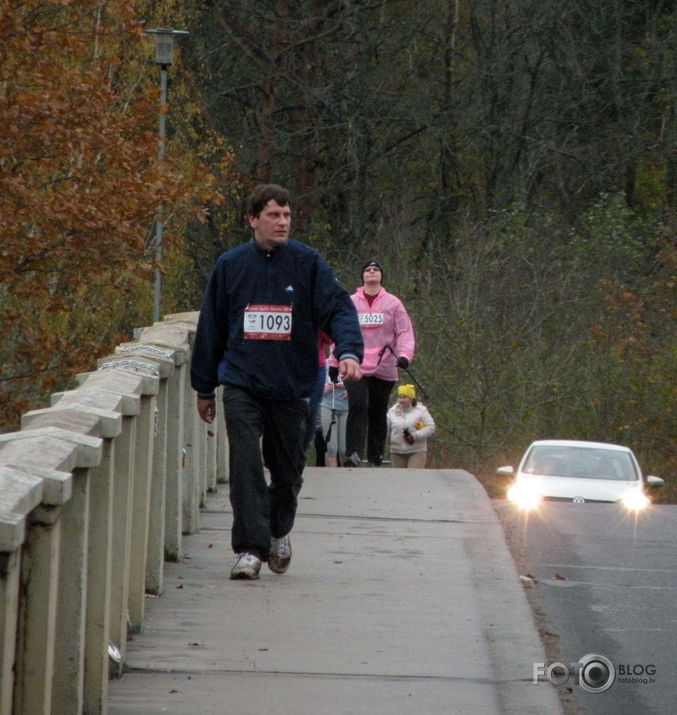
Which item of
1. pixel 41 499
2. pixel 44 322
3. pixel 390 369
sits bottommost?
pixel 44 322

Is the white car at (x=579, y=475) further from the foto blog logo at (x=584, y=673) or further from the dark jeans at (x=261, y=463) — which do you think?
the foto blog logo at (x=584, y=673)

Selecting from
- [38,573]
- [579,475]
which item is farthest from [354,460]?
[38,573]

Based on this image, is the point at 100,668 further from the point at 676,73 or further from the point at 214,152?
the point at 676,73

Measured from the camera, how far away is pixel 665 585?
8758 mm

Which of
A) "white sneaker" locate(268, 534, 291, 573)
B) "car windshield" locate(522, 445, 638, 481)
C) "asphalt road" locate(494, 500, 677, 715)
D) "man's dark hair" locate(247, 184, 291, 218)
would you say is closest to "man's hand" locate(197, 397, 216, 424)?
"white sneaker" locate(268, 534, 291, 573)

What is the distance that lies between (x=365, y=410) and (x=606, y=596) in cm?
660

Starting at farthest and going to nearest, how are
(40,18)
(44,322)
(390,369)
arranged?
1. (44,322)
2. (40,18)
3. (390,369)

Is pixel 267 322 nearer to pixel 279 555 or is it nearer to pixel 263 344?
pixel 263 344

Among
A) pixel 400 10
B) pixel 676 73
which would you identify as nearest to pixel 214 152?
pixel 400 10

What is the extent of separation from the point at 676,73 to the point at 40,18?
19.9 meters

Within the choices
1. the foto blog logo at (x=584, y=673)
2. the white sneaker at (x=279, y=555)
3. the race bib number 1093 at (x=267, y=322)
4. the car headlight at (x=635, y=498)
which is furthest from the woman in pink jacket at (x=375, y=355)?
the foto blog logo at (x=584, y=673)

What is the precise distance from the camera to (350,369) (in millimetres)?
7449

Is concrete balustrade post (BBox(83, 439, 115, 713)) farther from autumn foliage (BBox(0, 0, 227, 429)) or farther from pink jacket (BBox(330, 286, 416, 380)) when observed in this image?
autumn foliage (BBox(0, 0, 227, 429))

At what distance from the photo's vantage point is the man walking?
7688 mm
